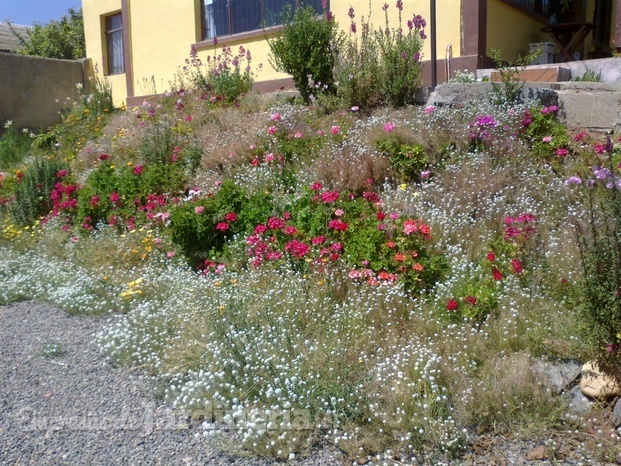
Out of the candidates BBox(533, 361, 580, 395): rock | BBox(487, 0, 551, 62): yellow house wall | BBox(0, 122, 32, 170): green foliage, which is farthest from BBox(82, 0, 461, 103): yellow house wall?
BBox(533, 361, 580, 395): rock

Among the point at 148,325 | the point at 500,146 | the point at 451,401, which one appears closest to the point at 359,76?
the point at 500,146

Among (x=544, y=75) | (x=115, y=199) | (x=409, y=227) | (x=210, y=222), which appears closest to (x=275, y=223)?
(x=210, y=222)

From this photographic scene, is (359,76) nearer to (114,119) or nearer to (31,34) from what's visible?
(114,119)

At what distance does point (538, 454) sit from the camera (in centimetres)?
313

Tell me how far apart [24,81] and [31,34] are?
600cm

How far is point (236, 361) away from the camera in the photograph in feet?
12.8

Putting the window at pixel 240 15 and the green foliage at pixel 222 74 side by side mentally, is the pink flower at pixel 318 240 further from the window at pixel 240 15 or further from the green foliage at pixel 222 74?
the window at pixel 240 15

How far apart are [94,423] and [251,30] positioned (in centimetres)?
908

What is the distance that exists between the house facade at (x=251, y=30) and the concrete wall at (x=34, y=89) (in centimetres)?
96

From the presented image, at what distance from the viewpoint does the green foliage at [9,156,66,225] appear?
8.03 metres

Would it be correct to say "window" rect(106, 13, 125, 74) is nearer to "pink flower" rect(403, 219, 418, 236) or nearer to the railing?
the railing

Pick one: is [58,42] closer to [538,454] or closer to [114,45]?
[114,45]

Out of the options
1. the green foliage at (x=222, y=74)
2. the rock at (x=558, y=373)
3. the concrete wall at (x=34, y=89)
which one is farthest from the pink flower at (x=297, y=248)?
the concrete wall at (x=34, y=89)

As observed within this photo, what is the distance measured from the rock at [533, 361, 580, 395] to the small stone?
0.45m
